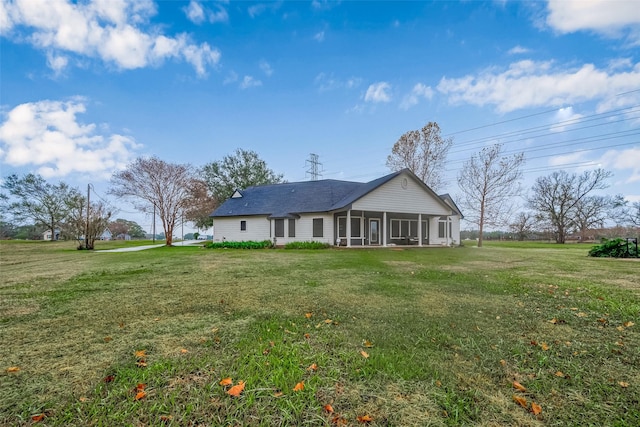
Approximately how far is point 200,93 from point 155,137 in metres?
6.90

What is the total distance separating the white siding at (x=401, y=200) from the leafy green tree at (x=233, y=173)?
22512 mm

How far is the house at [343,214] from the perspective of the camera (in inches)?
792

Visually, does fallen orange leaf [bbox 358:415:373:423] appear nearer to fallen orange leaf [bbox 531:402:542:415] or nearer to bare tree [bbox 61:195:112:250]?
fallen orange leaf [bbox 531:402:542:415]

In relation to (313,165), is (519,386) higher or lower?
lower

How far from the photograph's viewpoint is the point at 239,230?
939 inches

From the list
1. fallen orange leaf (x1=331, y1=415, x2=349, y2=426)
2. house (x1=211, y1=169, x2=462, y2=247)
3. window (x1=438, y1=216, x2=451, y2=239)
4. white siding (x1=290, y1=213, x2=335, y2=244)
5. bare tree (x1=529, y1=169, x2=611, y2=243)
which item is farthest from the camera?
bare tree (x1=529, y1=169, x2=611, y2=243)

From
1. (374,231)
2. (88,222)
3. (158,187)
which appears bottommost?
(374,231)

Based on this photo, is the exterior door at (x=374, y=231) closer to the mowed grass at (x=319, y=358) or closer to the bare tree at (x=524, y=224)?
the mowed grass at (x=319, y=358)

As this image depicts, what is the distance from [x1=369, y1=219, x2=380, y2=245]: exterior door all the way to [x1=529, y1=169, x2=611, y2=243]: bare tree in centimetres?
3017

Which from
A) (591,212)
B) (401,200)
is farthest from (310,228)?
(591,212)

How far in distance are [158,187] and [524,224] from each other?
45.8m

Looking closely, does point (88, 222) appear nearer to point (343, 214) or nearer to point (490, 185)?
point (343, 214)

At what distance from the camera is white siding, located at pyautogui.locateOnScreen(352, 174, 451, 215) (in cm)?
1947

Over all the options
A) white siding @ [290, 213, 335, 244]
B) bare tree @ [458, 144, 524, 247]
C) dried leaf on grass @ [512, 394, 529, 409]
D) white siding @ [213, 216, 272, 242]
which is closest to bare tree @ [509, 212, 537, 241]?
bare tree @ [458, 144, 524, 247]
